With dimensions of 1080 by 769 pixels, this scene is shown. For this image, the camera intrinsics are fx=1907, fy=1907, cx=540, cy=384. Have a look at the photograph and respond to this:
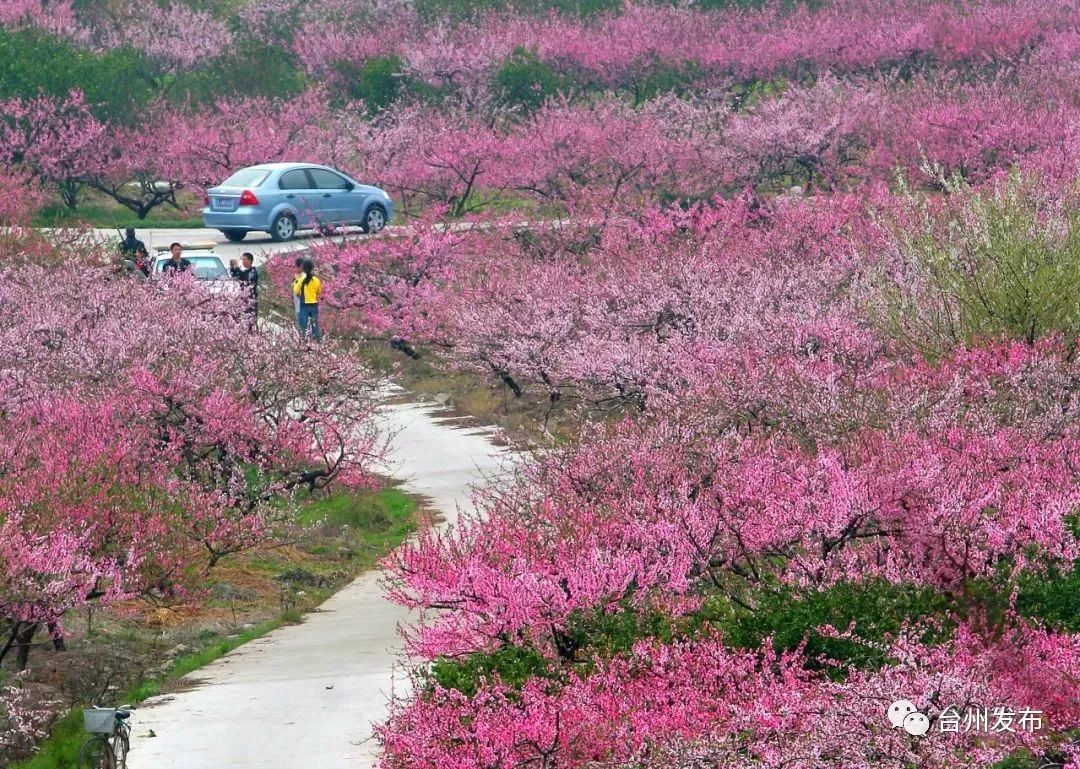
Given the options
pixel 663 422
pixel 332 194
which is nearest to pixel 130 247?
pixel 332 194

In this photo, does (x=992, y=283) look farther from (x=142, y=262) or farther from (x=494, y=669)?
(x=142, y=262)

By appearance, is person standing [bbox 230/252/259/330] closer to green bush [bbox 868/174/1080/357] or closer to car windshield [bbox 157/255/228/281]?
car windshield [bbox 157/255/228/281]

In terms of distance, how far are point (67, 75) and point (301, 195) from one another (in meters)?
10.9

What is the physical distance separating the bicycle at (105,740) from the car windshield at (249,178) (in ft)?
83.0

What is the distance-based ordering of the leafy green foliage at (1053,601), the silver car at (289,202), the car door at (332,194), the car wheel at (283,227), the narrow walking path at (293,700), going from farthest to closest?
the car door at (332,194)
the car wheel at (283,227)
the silver car at (289,202)
the leafy green foliage at (1053,601)
the narrow walking path at (293,700)

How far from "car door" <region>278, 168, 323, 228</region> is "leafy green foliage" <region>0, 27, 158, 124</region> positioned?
31.2ft

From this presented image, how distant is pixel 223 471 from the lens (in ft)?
65.4

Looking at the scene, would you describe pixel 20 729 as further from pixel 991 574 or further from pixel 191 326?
pixel 191 326

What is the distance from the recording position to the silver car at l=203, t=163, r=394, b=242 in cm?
3572

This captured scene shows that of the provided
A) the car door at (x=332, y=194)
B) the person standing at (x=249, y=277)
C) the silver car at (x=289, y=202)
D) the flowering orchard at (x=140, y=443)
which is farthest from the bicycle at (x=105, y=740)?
the car door at (x=332, y=194)

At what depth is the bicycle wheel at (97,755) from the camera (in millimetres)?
11406

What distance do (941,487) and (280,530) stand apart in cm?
907

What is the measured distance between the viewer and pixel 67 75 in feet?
146

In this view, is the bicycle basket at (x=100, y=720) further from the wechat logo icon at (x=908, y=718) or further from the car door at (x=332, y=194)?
the car door at (x=332, y=194)
